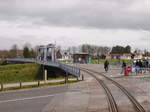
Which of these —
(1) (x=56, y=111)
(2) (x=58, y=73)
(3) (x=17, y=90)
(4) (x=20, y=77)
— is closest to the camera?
(1) (x=56, y=111)

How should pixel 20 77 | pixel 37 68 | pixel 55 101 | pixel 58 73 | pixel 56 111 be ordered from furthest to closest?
pixel 37 68 → pixel 20 77 → pixel 58 73 → pixel 55 101 → pixel 56 111

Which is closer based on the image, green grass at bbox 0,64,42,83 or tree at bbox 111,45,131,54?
green grass at bbox 0,64,42,83

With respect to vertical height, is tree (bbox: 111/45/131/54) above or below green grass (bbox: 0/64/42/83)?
above

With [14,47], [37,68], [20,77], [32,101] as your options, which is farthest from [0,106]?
[14,47]

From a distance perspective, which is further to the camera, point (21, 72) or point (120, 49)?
point (120, 49)

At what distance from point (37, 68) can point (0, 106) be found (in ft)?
198

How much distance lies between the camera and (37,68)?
74.8 meters

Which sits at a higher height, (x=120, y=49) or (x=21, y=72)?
(x=120, y=49)

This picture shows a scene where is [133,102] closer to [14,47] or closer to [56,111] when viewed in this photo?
[56,111]

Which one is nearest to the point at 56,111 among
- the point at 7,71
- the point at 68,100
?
the point at 68,100

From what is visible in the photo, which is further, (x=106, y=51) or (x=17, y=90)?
(x=106, y=51)

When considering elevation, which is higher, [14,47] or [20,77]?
[14,47]

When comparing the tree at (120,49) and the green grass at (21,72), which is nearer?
the green grass at (21,72)

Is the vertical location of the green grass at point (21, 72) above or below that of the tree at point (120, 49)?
below
